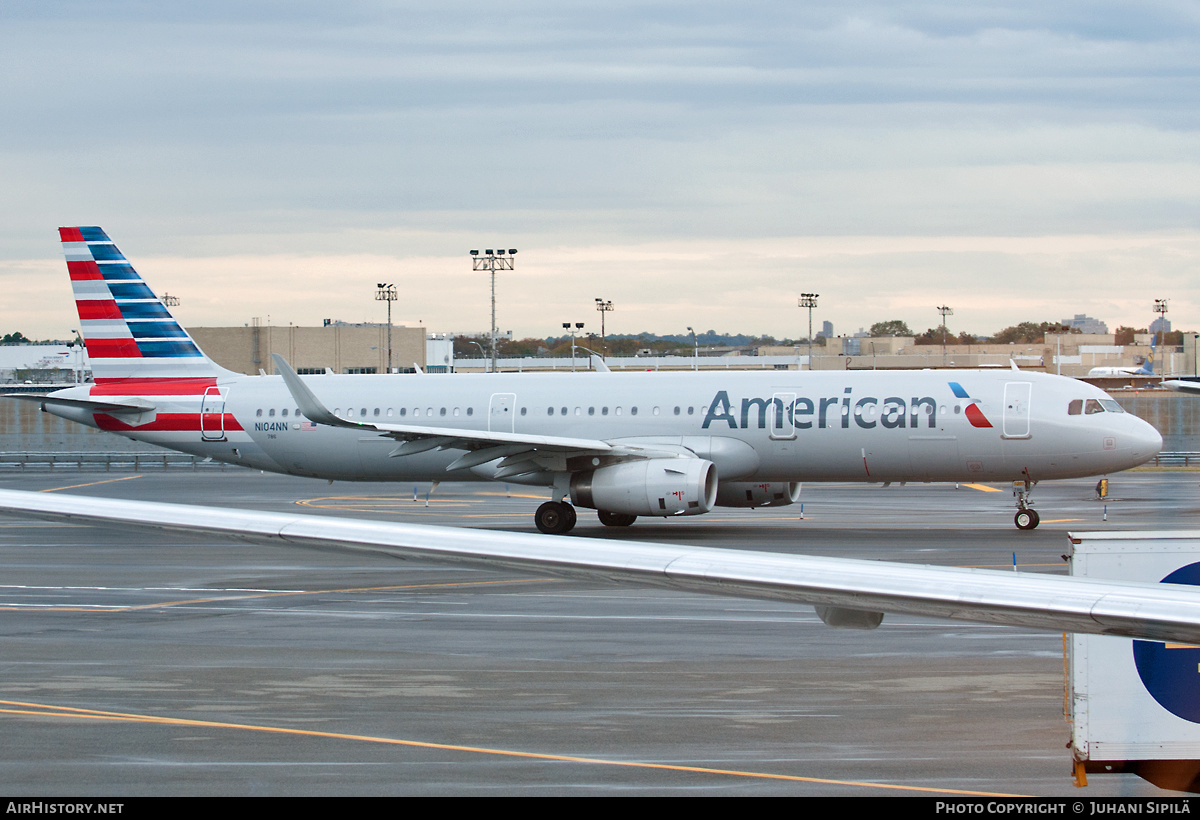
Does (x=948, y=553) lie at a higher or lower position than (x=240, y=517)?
lower

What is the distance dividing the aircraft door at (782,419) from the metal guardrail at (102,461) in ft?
111

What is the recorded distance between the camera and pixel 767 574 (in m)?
4.88

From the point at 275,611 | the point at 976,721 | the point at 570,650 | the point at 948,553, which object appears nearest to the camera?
the point at 976,721

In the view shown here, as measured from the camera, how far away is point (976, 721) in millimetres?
11430

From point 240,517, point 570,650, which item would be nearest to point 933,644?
point 570,650

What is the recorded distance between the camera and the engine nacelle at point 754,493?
2962 cm

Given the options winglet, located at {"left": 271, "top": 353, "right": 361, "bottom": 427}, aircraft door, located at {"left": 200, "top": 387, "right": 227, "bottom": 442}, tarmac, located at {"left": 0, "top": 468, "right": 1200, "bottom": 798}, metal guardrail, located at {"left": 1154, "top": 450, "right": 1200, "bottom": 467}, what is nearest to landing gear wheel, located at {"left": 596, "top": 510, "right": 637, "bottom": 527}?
winglet, located at {"left": 271, "top": 353, "right": 361, "bottom": 427}

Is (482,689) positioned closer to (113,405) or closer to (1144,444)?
(1144,444)

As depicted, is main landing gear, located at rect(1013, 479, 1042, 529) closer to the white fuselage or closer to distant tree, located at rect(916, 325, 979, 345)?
the white fuselage

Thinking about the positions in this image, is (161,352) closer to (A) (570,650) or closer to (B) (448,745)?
(A) (570,650)

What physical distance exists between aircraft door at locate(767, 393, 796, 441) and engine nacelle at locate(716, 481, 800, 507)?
6.24 feet

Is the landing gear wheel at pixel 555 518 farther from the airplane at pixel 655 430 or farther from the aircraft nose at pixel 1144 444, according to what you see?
the aircraft nose at pixel 1144 444
